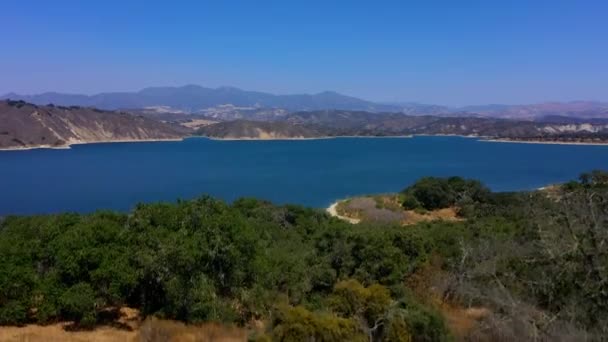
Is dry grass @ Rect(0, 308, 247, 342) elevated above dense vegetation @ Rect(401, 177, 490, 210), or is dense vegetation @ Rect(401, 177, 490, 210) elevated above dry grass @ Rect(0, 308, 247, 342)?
dry grass @ Rect(0, 308, 247, 342)

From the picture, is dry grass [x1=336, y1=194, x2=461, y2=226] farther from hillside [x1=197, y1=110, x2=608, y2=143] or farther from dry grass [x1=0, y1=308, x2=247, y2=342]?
hillside [x1=197, y1=110, x2=608, y2=143]

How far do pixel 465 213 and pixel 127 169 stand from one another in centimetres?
5779

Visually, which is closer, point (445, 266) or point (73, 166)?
point (445, 266)

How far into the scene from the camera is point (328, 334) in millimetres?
6668

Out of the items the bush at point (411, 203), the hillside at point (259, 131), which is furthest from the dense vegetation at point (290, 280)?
the hillside at point (259, 131)

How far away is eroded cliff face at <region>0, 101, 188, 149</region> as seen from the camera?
380 feet

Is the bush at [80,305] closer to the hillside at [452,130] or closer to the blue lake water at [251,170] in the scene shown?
the blue lake water at [251,170]

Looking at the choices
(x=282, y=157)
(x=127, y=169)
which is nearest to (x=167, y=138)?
(x=282, y=157)

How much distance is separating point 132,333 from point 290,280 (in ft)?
14.8

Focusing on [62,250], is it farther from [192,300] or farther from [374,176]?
[374,176]

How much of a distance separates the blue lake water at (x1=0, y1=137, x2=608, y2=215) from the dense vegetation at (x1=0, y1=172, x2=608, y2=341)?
1470 inches

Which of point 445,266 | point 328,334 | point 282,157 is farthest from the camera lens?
point 282,157

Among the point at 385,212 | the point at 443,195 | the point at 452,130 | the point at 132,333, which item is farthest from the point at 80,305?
the point at 452,130

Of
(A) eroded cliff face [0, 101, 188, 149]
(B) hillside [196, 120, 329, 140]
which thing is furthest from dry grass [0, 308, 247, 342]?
(B) hillside [196, 120, 329, 140]
